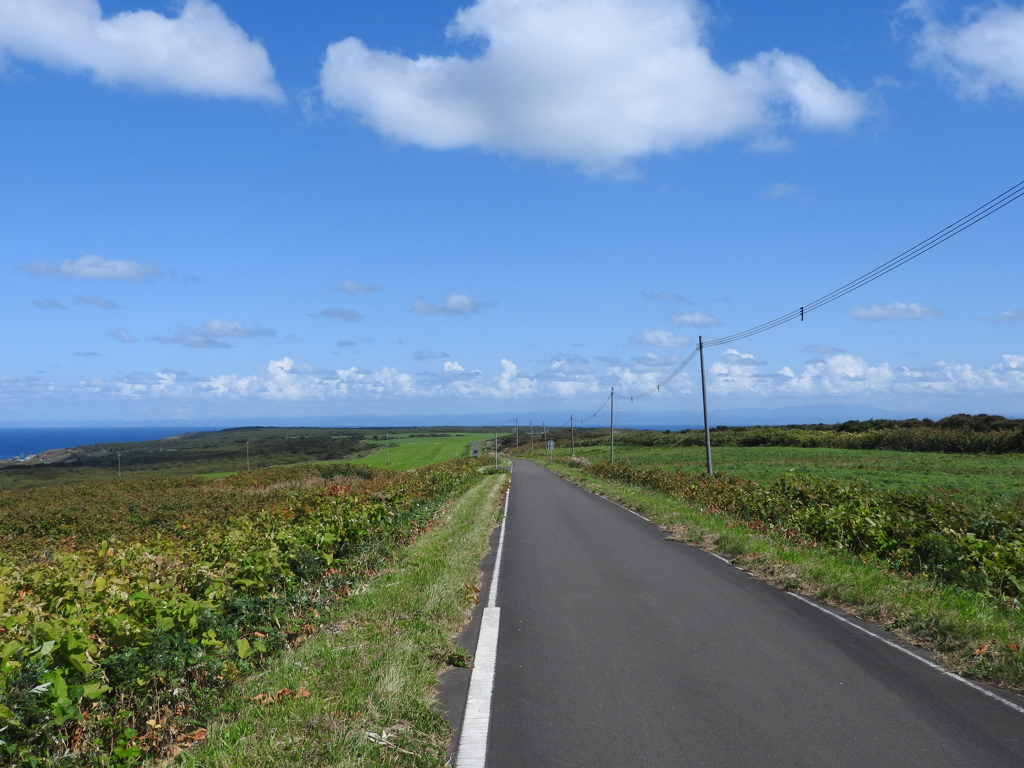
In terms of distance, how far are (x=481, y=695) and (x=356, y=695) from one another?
114 centimetres

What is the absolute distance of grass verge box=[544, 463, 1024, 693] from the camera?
672cm

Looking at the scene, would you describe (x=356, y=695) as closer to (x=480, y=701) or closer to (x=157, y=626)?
(x=480, y=701)

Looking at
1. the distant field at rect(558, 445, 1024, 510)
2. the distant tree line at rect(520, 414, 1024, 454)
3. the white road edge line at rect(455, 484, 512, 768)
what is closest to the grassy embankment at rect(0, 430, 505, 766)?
the white road edge line at rect(455, 484, 512, 768)

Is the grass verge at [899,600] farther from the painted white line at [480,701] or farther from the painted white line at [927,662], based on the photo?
the painted white line at [480,701]

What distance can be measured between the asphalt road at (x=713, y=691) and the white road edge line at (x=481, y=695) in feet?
0.28

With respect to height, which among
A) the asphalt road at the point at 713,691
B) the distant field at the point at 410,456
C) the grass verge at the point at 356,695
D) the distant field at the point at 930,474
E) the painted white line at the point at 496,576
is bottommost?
the distant field at the point at 410,456

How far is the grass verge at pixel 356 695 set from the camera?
14.8 ft

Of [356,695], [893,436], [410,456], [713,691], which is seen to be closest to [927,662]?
[713,691]

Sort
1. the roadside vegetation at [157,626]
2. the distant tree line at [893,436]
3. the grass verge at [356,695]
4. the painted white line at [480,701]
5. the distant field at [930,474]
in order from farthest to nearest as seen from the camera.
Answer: the distant tree line at [893,436]
the distant field at [930,474]
the painted white line at [480,701]
the grass verge at [356,695]
the roadside vegetation at [157,626]

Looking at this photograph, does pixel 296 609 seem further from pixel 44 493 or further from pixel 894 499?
pixel 44 493

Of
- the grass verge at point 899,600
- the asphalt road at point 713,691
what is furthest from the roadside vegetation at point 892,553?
the asphalt road at point 713,691

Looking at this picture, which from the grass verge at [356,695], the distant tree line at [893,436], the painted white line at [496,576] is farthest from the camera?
the distant tree line at [893,436]

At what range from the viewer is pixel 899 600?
28.6 ft

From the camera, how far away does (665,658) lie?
22.2 ft
